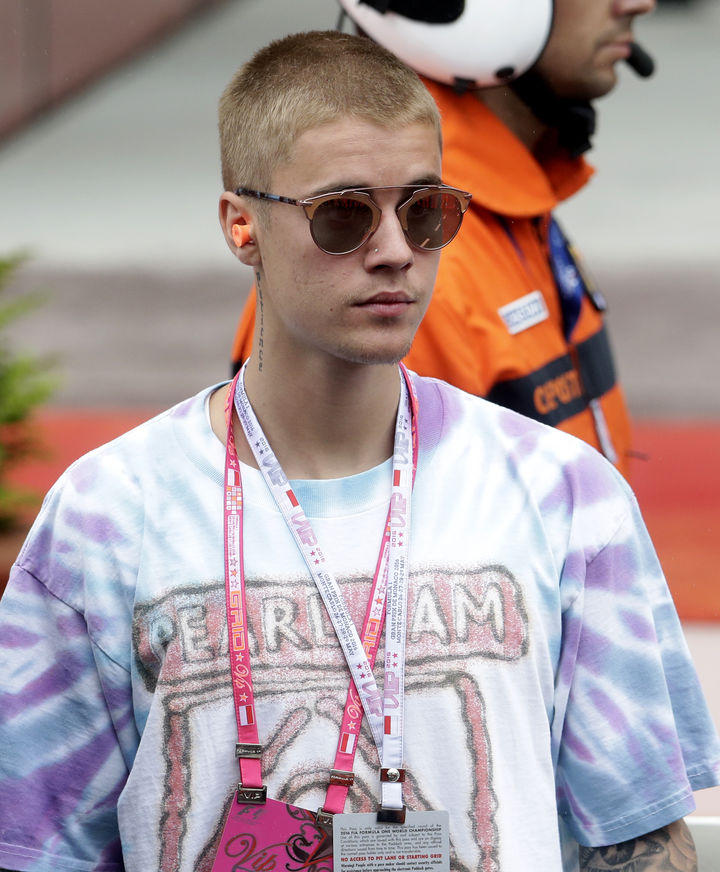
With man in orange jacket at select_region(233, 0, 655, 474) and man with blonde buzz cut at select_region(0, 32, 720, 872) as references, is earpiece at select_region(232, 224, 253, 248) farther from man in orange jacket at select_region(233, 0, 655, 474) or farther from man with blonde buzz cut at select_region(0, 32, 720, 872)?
man in orange jacket at select_region(233, 0, 655, 474)

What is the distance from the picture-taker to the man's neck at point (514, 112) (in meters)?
2.79

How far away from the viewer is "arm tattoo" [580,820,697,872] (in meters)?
1.82

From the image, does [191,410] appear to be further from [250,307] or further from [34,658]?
[250,307]

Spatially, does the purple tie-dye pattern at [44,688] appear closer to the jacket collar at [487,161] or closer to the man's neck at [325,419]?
the man's neck at [325,419]

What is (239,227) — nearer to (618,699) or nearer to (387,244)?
(387,244)

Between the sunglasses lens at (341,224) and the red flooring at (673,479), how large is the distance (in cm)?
367

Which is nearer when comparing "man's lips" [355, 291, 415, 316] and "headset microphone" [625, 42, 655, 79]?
"man's lips" [355, 291, 415, 316]

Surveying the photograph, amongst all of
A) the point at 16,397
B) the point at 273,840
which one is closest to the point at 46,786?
the point at 273,840

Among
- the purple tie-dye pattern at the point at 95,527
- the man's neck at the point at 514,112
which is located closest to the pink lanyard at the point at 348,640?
the purple tie-dye pattern at the point at 95,527

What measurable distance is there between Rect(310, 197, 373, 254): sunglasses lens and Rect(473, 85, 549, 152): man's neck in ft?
3.91

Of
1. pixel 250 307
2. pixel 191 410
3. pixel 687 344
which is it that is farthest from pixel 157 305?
pixel 191 410

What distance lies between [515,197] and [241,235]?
102cm

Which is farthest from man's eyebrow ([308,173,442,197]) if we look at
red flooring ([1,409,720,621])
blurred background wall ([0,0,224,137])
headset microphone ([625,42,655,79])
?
blurred background wall ([0,0,224,137])

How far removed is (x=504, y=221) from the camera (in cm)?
275
